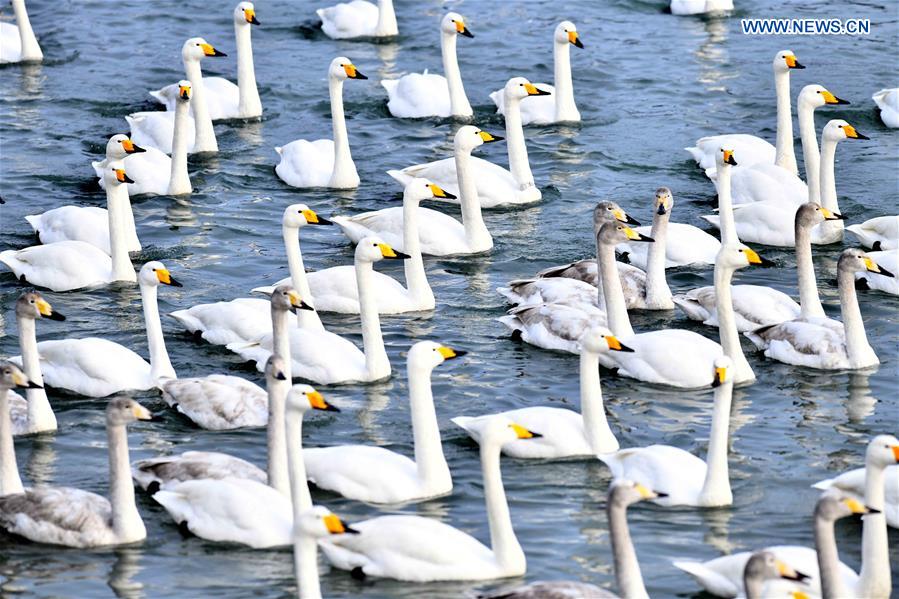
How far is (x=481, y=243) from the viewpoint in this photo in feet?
73.0

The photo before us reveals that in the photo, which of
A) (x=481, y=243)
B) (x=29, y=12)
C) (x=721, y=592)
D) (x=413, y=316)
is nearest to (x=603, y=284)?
(x=413, y=316)

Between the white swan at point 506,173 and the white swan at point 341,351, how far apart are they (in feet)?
19.1

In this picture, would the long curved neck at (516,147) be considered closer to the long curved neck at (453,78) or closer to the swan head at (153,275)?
the long curved neck at (453,78)

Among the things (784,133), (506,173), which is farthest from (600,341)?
(784,133)

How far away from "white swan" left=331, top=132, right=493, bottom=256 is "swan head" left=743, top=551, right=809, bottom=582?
10.4 meters

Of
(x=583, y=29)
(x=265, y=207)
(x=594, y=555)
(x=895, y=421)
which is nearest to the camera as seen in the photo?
(x=594, y=555)

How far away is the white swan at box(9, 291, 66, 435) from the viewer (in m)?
16.7

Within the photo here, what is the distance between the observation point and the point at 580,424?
16.2m

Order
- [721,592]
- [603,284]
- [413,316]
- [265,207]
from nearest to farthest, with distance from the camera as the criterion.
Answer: [721,592], [603,284], [413,316], [265,207]

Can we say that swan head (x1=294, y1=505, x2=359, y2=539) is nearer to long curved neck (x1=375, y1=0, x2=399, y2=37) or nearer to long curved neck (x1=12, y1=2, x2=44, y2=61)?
long curved neck (x1=12, y1=2, x2=44, y2=61)

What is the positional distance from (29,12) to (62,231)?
13.4 meters

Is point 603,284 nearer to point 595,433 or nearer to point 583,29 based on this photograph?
point 595,433

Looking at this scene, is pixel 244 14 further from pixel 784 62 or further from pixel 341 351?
pixel 341 351

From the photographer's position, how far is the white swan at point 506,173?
2400 centimetres
